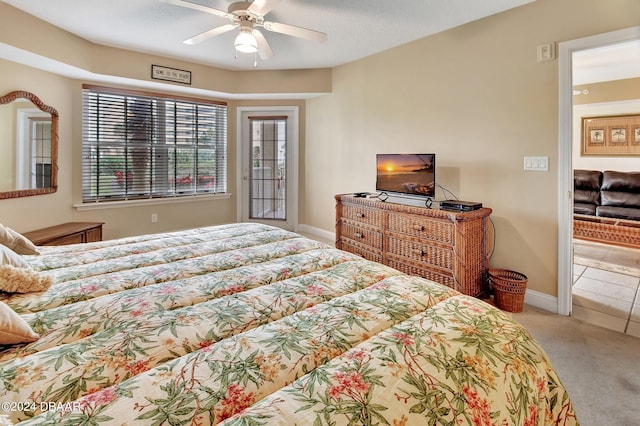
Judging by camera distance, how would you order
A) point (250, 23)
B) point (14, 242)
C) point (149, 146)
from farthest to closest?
point (149, 146) < point (250, 23) < point (14, 242)

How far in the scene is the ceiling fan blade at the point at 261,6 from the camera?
2289mm

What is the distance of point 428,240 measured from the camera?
10.1ft

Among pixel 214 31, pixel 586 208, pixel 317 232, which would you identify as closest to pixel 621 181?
pixel 586 208

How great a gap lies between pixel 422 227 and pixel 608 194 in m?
4.19

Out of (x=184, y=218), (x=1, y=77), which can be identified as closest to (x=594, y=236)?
(x=184, y=218)

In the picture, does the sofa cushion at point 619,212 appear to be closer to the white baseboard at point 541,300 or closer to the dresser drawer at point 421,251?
the white baseboard at point 541,300

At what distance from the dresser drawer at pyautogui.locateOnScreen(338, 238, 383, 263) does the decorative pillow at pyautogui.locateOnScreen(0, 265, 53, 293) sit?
284cm

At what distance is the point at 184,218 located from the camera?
523 centimetres

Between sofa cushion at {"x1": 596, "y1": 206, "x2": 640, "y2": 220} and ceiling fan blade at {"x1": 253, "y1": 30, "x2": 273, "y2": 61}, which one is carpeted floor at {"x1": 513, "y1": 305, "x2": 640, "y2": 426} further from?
sofa cushion at {"x1": 596, "y1": 206, "x2": 640, "y2": 220}

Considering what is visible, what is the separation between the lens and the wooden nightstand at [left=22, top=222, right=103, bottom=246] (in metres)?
3.35

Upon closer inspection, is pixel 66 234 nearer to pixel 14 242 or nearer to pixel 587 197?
pixel 14 242

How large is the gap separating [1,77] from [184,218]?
8.54 feet

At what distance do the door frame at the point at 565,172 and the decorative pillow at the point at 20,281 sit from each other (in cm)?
340

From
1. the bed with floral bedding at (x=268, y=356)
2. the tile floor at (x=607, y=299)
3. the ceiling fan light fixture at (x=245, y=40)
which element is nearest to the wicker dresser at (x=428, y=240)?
the tile floor at (x=607, y=299)
